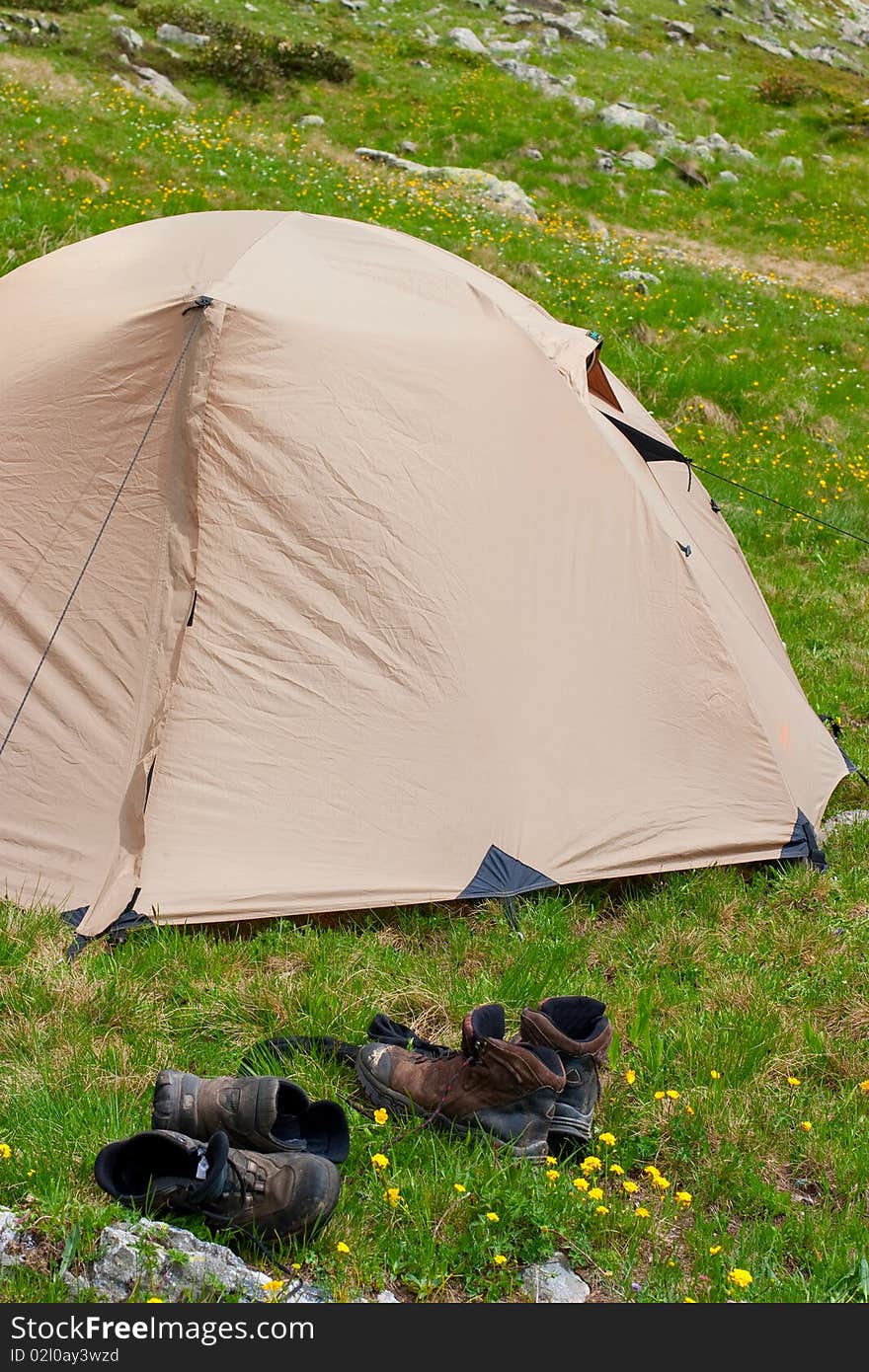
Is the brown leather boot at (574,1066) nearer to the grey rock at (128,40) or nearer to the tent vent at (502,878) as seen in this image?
the tent vent at (502,878)

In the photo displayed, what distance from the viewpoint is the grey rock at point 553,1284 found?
10.1 ft

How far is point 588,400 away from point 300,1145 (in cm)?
410

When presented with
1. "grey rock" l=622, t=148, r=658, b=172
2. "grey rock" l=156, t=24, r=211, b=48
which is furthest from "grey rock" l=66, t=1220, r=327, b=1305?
"grey rock" l=156, t=24, r=211, b=48

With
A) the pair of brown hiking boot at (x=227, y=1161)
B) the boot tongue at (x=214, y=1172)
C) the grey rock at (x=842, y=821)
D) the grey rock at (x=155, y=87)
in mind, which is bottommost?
the grey rock at (x=842, y=821)

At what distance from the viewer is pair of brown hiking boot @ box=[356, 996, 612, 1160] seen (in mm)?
3480

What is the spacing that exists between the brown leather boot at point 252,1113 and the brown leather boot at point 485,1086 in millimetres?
288

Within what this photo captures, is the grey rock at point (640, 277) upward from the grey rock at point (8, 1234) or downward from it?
upward

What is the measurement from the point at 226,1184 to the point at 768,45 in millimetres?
42151

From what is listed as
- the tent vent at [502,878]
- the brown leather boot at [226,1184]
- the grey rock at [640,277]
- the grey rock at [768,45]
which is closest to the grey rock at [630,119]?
the grey rock at [640,277]

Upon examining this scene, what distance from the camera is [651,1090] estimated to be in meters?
3.90

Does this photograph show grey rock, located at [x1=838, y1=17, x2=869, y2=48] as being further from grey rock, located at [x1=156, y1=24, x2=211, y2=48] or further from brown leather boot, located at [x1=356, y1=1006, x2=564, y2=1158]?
brown leather boot, located at [x1=356, y1=1006, x2=564, y2=1158]

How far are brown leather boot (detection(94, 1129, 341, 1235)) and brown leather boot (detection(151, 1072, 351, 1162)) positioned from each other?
3.7 inches

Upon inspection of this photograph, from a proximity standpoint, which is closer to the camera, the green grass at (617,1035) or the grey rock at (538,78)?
the green grass at (617,1035)
